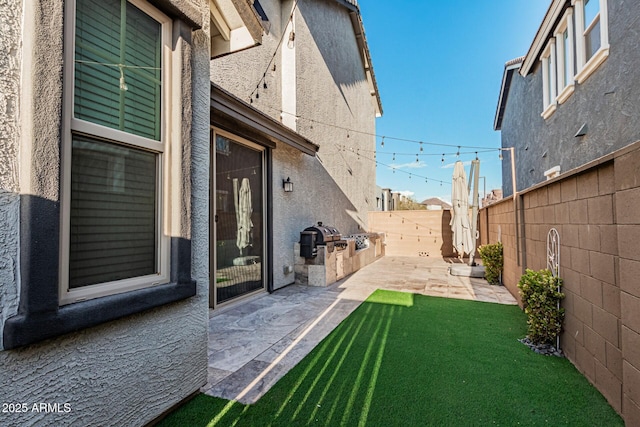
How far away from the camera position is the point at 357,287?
6.63 m

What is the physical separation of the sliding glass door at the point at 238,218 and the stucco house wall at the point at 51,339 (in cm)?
269

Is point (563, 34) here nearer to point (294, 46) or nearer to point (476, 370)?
point (294, 46)

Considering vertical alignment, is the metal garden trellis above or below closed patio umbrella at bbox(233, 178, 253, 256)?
below

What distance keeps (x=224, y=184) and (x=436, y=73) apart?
14.4 meters

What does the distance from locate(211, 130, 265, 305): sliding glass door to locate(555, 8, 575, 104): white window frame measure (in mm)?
6487

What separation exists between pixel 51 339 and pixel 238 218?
389cm

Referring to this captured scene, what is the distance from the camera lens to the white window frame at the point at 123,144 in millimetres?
1692

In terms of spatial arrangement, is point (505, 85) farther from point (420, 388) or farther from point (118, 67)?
point (118, 67)

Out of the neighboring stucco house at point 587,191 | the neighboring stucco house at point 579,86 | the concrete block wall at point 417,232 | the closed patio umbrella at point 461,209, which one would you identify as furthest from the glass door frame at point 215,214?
the concrete block wall at point 417,232

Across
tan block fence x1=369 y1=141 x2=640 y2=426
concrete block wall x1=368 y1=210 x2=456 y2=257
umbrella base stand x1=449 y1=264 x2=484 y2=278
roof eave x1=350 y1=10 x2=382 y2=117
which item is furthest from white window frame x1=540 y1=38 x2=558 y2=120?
roof eave x1=350 y1=10 x2=382 y2=117

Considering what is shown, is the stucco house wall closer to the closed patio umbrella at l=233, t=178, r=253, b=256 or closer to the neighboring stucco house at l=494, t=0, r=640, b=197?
the closed patio umbrella at l=233, t=178, r=253, b=256

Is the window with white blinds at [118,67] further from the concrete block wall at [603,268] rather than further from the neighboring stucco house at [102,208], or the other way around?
the concrete block wall at [603,268]

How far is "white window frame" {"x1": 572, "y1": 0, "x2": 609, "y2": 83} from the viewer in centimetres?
479

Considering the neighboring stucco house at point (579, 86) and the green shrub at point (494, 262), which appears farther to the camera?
the green shrub at point (494, 262)
